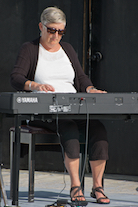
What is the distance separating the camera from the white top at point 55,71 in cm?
251

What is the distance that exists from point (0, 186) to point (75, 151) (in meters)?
0.48

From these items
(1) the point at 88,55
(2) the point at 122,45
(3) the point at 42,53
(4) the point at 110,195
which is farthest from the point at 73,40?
(4) the point at 110,195

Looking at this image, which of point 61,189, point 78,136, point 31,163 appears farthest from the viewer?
point 61,189

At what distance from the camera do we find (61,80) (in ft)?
8.42

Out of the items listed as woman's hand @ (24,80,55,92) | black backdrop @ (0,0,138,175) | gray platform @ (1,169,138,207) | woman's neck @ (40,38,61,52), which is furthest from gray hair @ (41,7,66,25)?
black backdrop @ (0,0,138,175)

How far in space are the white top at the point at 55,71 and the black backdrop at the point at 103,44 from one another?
1086mm

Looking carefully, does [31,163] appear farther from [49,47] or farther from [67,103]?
[49,47]

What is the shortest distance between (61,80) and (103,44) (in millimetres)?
1293

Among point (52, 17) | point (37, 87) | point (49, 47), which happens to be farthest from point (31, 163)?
point (52, 17)

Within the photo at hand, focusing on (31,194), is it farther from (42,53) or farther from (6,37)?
(6,37)

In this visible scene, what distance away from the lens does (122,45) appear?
3.62 metres

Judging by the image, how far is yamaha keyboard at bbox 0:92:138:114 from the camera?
1.95m

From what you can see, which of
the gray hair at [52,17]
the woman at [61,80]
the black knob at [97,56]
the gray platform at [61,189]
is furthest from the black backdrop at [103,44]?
the gray hair at [52,17]

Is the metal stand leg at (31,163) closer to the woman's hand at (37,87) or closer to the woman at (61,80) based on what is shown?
the woman at (61,80)
